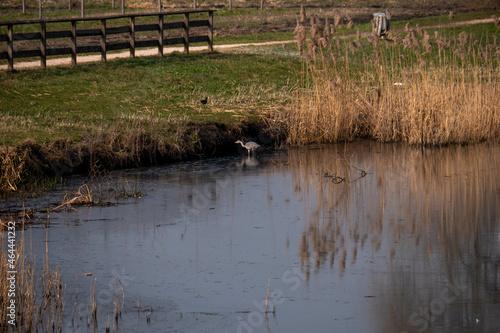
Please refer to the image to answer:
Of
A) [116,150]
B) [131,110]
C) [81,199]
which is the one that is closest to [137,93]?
[131,110]

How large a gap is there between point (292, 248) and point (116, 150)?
5.53 metres

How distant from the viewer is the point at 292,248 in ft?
32.6

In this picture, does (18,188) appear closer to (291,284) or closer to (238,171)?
(238,171)

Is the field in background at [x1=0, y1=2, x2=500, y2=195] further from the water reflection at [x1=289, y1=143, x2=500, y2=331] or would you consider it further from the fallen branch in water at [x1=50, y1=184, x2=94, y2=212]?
the fallen branch in water at [x1=50, y1=184, x2=94, y2=212]

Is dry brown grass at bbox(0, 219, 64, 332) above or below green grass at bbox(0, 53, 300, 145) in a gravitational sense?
below

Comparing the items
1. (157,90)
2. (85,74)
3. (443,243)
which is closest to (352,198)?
(443,243)

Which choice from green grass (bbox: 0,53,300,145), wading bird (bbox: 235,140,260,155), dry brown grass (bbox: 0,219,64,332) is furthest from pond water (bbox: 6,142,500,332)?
green grass (bbox: 0,53,300,145)

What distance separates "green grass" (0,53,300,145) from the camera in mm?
15656

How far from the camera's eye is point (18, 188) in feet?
41.2

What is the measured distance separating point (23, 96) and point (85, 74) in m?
2.72

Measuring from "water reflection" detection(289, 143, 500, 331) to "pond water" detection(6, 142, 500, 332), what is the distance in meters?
0.03

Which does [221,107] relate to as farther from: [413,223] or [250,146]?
[413,223]

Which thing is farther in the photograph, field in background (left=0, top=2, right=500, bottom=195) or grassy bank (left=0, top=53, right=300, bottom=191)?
field in background (left=0, top=2, right=500, bottom=195)

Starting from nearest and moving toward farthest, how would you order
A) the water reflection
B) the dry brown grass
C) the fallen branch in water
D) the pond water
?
1. the dry brown grass
2. the pond water
3. the water reflection
4. the fallen branch in water
